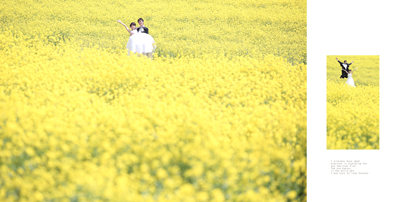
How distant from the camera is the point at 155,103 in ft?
11.0

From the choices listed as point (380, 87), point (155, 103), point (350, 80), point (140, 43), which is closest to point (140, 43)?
point (140, 43)

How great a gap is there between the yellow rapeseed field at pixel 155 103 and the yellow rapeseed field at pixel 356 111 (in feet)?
0.94

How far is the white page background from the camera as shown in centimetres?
292

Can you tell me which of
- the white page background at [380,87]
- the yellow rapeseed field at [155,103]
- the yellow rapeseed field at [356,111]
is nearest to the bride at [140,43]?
the yellow rapeseed field at [155,103]

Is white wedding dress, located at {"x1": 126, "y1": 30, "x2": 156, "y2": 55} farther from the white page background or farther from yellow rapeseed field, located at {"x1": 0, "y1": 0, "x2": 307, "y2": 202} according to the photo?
the white page background

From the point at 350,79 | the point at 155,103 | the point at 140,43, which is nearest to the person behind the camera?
the point at 350,79

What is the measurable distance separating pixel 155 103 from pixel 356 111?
202cm

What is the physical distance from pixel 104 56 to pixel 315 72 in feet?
10.5

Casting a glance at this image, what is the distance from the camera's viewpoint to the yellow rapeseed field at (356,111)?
9.86ft

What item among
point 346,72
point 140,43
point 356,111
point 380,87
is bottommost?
point 356,111

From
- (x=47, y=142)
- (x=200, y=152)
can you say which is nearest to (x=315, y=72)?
(x=200, y=152)

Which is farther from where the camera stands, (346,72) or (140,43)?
(140,43)

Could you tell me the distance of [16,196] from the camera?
89.0 inches

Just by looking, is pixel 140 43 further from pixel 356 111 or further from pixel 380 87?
pixel 380 87
